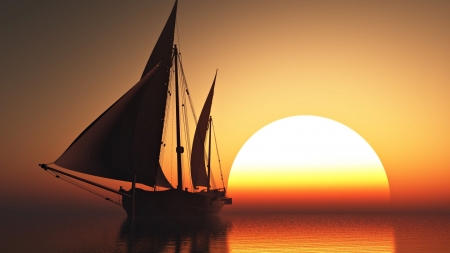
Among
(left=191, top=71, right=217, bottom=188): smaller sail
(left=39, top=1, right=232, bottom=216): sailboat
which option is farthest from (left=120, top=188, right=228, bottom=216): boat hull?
(left=191, top=71, right=217, bottom=188): smaller sail

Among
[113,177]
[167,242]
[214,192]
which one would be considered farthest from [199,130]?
[167,242]

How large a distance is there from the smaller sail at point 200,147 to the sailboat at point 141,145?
1327 centimetres

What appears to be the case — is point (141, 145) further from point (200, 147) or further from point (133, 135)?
point (200, 147)

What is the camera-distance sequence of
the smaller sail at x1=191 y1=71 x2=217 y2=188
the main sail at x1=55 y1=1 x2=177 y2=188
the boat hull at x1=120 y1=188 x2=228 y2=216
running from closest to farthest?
the main sail at x1=55 y1=1 x2=177 y2=188, the boat hull at x1=120 y1=188 x2=228 y2=216, the smaller sail at x1=191 y1=71 x2=217 y2=188

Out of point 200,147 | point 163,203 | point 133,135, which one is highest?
point 200,147

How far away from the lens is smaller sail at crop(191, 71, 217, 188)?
80688mm

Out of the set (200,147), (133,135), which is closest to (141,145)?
(133,135)

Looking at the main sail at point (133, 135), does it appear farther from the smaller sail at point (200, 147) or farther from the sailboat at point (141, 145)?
the smaller sail at point (200, 147)

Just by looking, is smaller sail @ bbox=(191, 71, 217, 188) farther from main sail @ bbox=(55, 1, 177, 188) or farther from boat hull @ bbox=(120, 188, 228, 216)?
main sail @ bbox=(55, 1, 177, 188)

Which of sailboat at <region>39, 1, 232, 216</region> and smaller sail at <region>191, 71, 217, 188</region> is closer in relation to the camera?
sailboat at <region>39, 1, 232, 216</region>

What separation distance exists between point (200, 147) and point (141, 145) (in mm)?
33084

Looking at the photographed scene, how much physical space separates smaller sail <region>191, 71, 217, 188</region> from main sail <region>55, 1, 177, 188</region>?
23077 millimetres

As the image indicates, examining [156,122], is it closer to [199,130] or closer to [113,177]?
[113,177]

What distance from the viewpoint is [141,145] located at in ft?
164
